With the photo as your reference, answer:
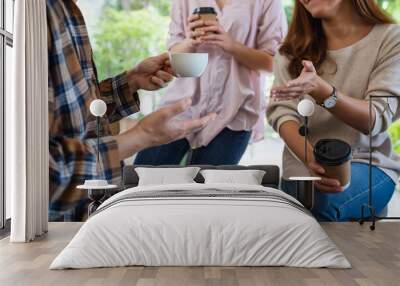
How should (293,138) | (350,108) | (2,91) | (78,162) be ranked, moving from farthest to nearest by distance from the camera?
(293,138) → (350,108) → (78,162) → (2,91)

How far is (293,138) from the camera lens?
23.4ft

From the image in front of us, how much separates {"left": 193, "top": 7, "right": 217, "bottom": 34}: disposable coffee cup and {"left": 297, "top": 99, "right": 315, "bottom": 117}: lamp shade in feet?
4.15

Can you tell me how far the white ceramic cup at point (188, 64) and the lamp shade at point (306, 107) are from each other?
108 centimetres

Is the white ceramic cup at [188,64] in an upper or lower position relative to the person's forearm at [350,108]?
upper

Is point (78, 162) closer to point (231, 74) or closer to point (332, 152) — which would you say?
point (231, 74)

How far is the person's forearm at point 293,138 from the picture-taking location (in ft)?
23.3

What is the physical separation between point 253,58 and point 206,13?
2.20ft

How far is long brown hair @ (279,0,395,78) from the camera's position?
7.00 metres

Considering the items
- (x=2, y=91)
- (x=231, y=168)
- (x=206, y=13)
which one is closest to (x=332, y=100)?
(x=231, y=168)

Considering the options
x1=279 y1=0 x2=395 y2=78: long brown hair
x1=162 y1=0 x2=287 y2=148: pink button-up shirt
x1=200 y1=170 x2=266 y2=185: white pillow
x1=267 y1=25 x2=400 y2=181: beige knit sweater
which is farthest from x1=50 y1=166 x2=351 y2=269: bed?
x1=279 y1=0 x2=395 y2=78: long brown hair

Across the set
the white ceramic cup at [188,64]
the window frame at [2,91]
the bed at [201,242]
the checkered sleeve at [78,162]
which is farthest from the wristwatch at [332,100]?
the window frame at [2,91]

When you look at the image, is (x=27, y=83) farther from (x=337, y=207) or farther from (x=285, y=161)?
(x=337, y=207)

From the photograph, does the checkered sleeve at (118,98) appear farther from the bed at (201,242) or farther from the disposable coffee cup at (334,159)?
the bed at (201,242)

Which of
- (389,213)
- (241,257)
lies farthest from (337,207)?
(241,257)
